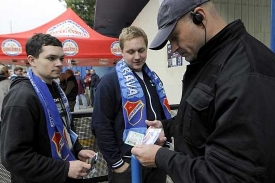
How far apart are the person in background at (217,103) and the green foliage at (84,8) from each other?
65.7ft

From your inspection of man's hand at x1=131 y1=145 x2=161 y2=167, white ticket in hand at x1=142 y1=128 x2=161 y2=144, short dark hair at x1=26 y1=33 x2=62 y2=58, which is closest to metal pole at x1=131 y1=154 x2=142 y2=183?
white ticket in hand at x1=142 y1=128 x2=161 y2=144

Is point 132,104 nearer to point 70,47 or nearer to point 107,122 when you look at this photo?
point 107,122

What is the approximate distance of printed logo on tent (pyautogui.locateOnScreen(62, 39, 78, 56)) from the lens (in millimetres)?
6871

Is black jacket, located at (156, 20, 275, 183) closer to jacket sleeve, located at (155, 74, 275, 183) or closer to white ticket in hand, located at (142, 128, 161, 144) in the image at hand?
jacket sleeve, located at (155, 74, 275, 183)

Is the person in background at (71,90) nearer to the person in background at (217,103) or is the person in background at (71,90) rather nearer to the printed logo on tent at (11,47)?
the printed logo on tent at (11,47)

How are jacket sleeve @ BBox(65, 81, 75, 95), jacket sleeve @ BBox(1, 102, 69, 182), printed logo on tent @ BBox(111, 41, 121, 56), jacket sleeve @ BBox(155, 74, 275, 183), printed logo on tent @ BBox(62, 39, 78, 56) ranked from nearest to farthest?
jacket sleeve @ BBox(155, 74, 275, 183) → jacket sleeve @ BBox(1, 102, 69, 182) → printed logo on tent @ BBox(62, 39, 78, 56) → printed logo on tent @ BBox(111, 41, 121, 56) → jacket sleeve @ BBox(65, 81, 75, 95)

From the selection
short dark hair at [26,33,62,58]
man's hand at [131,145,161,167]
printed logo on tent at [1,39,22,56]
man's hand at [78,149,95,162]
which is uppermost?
printed logo on tent at [1,39,22,56]

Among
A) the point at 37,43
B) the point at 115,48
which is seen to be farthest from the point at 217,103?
the point at 115,48

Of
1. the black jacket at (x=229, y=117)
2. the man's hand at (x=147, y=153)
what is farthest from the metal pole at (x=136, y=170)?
the black jacket at (x=229, y=117)

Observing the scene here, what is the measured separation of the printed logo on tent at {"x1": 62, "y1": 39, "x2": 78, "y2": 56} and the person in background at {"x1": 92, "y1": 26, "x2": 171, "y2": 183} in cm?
496

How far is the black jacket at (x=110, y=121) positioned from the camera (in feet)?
6.92

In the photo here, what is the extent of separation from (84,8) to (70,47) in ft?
48.3

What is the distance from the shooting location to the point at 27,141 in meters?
1.67

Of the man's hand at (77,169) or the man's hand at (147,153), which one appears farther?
the man's hand at (77,169)
